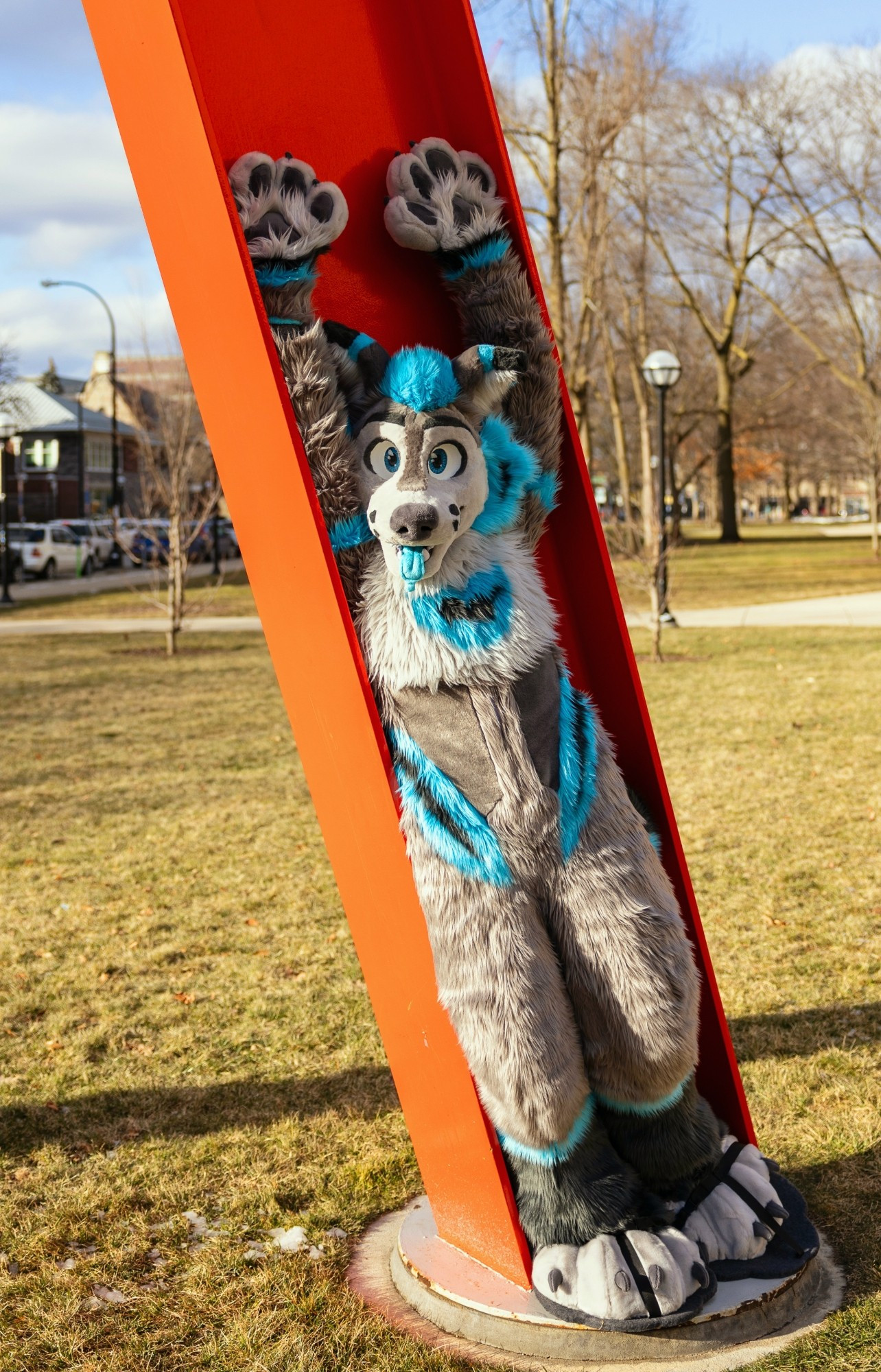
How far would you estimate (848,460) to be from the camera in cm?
6962

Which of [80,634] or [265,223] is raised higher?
[265,223]

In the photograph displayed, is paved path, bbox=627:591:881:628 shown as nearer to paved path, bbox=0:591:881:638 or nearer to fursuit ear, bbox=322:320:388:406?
paved path, bbox=0:591:881:638

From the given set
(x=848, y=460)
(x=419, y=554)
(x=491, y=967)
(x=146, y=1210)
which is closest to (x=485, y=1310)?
(x=491, y=967)

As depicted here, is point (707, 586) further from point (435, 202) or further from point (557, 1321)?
point (557, 1321)

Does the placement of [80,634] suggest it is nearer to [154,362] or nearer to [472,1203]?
[154,362]

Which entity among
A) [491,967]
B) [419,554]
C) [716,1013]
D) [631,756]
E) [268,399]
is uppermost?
[268,399]

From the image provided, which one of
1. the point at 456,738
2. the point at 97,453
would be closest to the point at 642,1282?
the point at 456,738

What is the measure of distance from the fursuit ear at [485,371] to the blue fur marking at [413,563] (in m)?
0.36

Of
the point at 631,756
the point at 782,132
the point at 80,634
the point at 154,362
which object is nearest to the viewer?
the point at 631,756

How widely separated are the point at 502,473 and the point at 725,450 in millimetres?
42039

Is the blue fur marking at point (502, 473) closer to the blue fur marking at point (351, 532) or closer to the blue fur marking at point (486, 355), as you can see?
the blue fur marking at point (486, 355)

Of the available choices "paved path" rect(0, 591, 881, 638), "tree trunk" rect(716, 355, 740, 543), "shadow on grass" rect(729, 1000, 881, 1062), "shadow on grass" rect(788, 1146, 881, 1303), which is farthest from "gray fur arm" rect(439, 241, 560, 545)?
"tree trunk" rect(716, 355, 740, 543)

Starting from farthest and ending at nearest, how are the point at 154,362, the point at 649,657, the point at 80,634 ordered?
the point at 154,362, the point at 80,634, the point at 649,657

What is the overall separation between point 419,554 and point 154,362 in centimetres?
1988
